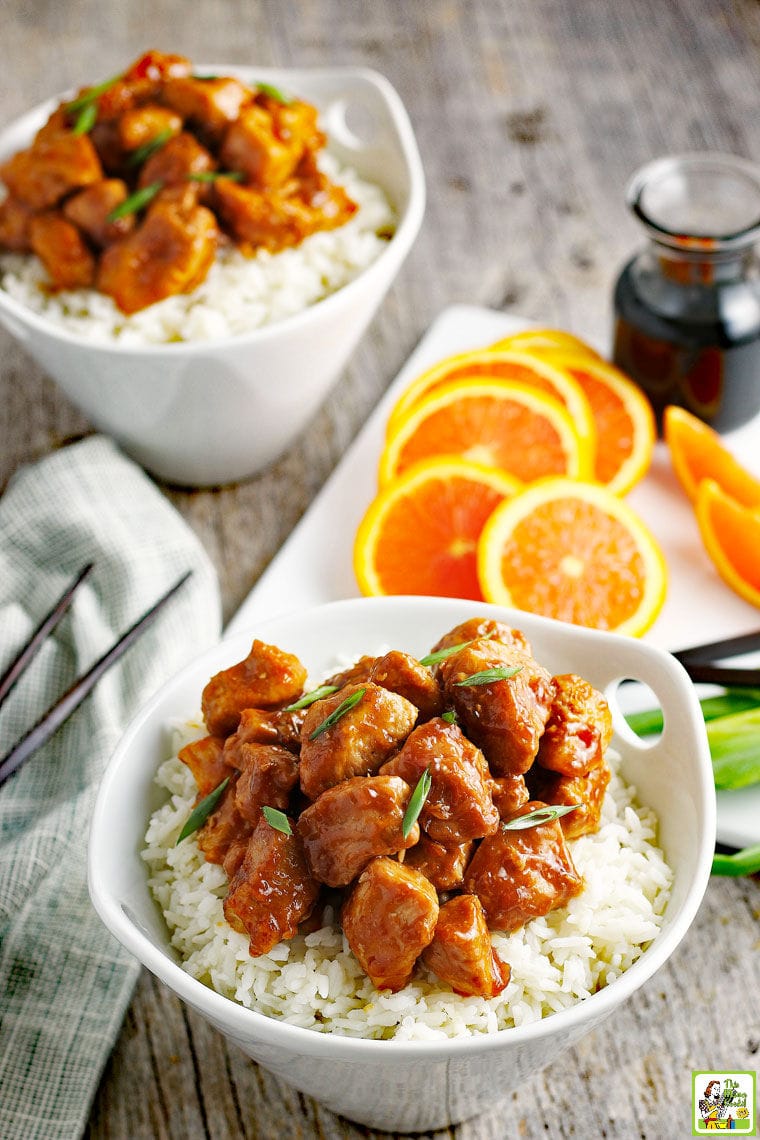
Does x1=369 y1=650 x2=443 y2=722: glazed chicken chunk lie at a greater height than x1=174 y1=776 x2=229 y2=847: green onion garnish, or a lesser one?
greater

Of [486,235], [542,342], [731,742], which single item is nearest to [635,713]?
[731,742]

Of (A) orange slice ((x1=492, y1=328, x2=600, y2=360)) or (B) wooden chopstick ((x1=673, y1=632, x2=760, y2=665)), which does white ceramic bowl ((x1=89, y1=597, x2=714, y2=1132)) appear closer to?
(B) wooden chopstick ((x1=673, y1=632, x2=760, y2=665))

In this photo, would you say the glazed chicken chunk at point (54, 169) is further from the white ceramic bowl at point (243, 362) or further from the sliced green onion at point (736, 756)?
the sliced green onion at point (736, 756)

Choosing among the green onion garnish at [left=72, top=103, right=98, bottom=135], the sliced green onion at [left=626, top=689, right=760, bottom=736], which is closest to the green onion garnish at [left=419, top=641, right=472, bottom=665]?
the sliced green onion at [left=626, top=689, right=760, bottom=736]

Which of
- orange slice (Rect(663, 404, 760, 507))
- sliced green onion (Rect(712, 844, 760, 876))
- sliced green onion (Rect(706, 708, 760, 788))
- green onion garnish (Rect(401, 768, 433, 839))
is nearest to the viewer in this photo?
green onion garnish (Rect(401, 768, 433, 839))

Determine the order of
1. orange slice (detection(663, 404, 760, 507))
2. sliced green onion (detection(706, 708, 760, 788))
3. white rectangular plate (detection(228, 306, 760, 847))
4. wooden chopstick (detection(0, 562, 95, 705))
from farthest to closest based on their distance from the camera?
orange slice (detection(663, 404, 760, 507)) < white rectangular plate (detection(228, 306, 760, 847)) < wooden chopstick (detection(0, 562, 95, 705)) < sliced green onion (detection(706, 708, 760, 788))

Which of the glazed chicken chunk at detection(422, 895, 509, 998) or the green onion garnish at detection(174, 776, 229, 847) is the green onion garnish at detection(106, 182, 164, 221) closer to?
the green onion garnish at detection(174, 776, 229, 847)

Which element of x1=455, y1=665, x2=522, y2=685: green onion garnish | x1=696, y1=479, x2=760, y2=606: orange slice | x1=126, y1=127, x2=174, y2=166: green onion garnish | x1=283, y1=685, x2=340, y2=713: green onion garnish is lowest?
x1=696, y1=479, x2=760, y2=606: orange slice

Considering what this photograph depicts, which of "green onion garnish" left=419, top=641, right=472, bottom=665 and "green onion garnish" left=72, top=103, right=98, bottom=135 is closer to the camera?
"green onion garnish" left=419, top=641, right=472, bottom=665
